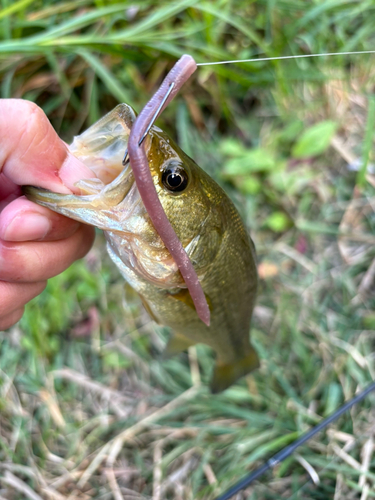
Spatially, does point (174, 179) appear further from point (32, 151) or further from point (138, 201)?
point (32, 151)

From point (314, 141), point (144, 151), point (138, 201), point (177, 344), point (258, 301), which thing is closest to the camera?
point (144, 151)

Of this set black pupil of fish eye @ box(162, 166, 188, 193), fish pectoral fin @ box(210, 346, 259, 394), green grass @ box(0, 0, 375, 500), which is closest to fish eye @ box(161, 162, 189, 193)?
black pupil of fish eye @ box(162, 166, 188, 193)

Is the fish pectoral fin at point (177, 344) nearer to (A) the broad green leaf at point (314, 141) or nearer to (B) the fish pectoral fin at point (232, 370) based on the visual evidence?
(B) the fish pectoral fin at point (232, 370)

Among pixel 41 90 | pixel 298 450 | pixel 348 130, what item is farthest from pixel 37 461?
pixel 348 130

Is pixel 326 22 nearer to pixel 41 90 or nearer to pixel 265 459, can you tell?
pixel 41 90

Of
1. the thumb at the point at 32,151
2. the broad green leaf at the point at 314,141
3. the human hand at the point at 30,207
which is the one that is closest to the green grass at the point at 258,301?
the broad green leaf at the point at 314,141

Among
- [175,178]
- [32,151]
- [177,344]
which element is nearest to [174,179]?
[175,178]
